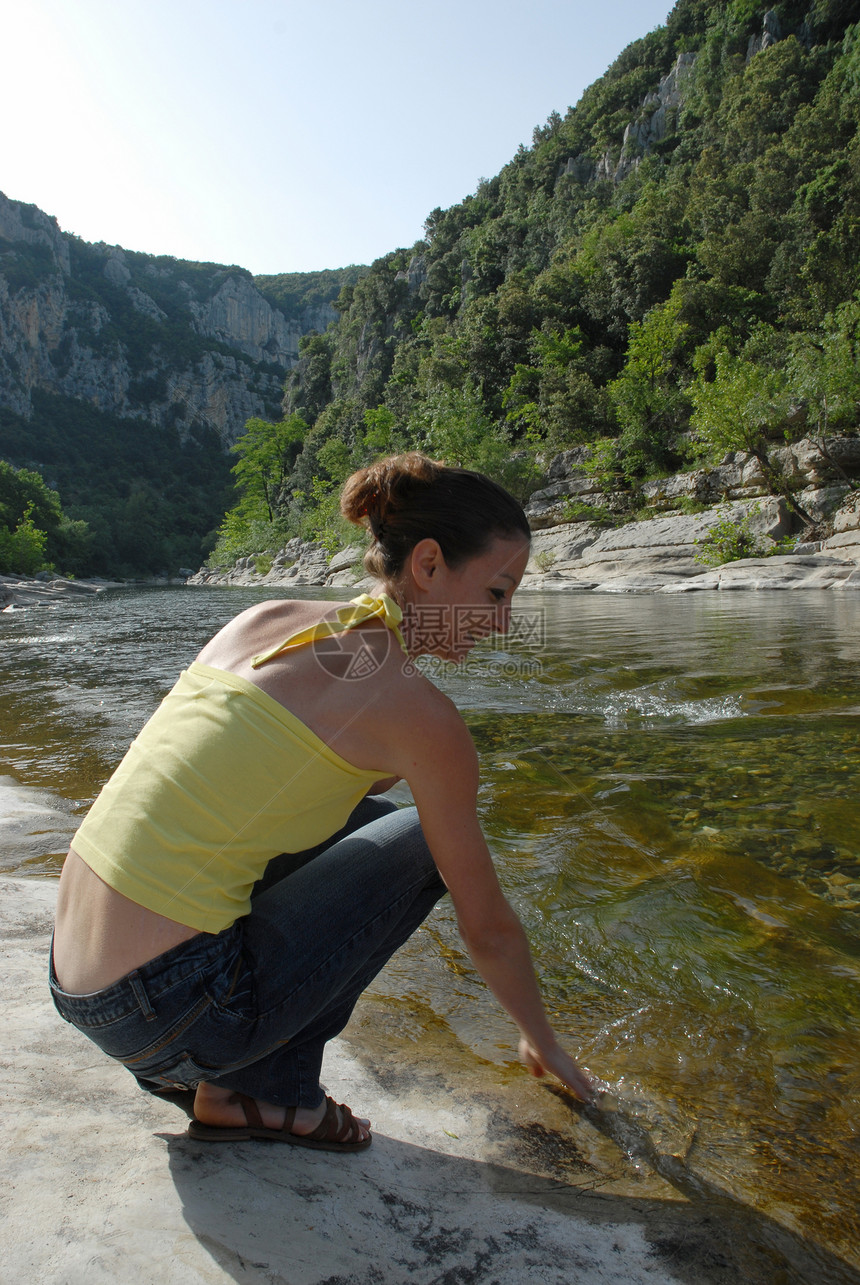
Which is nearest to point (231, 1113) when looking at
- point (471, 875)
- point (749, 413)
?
point (471, 875)

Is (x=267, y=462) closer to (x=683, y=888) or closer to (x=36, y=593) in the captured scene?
(x=36, y=593)

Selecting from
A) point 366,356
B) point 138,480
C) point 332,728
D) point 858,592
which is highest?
point 366,356

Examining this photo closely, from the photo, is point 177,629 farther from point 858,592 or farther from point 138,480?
point 138,480

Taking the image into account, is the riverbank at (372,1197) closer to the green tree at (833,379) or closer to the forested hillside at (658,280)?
the forested hillside at (658,280)

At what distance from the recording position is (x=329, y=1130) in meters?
1.36

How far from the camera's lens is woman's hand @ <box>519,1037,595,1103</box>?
1.52 meters

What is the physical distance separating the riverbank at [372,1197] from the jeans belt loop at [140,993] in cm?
29

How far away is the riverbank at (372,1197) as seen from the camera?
1.05 m

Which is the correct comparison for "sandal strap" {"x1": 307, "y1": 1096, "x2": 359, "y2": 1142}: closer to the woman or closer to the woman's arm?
the woman

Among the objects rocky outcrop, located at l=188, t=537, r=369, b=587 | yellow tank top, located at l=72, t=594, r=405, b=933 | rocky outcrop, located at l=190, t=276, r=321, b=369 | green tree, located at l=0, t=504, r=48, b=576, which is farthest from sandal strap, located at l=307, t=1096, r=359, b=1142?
rocky outcrop, located at l=190, t=276, r=321, b=369

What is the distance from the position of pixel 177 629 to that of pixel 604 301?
35518mm

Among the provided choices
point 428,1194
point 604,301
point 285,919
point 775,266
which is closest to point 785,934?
point 428,1194

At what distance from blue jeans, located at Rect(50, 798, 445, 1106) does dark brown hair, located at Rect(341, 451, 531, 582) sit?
622 mm

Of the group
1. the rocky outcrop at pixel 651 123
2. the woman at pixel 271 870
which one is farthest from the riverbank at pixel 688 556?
the rocky outcrop at pixel 651 123
